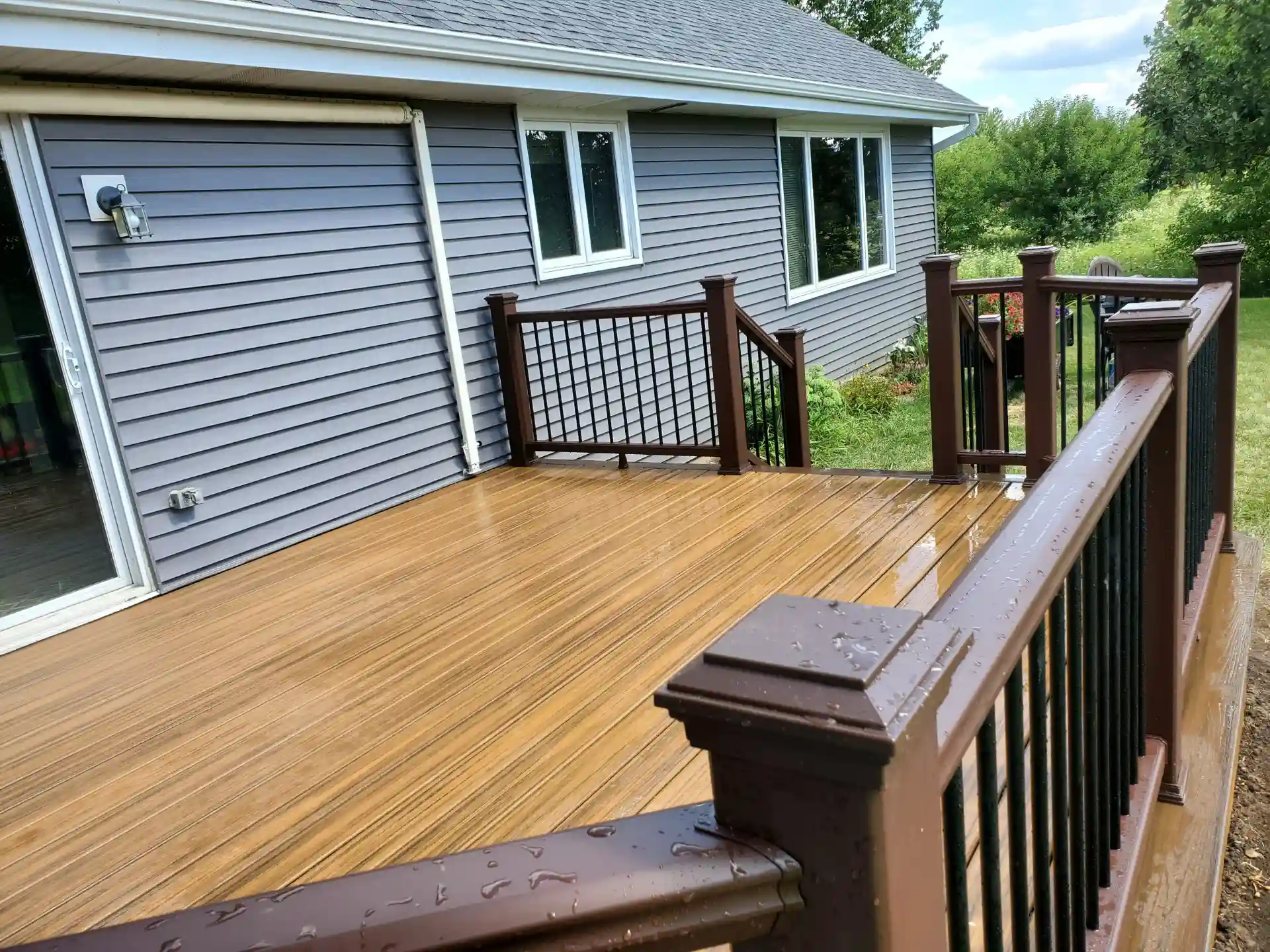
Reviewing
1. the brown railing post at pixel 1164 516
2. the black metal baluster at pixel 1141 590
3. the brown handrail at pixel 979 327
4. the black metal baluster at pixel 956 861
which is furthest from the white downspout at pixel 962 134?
the black metal baluster at pixel 956 861

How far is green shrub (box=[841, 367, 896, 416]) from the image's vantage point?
8280mm

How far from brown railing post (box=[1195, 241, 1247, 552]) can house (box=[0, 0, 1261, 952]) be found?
2cm

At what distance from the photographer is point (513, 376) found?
523 cm

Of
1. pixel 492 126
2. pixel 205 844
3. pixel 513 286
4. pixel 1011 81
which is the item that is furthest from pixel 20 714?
pixel 1011 81

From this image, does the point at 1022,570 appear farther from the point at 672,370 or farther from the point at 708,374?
the point at 672,370

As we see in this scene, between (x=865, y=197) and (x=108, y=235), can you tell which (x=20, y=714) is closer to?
(x=108, y=235)

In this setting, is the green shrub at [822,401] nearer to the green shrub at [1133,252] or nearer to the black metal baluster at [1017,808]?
the black metal baluster at [1017,808]

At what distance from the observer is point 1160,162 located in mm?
26312

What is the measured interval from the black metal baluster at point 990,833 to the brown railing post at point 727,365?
3622 mm

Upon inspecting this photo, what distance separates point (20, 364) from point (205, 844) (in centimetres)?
218

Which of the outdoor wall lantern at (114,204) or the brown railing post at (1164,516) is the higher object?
the outdoor wall lantern at (114,204)

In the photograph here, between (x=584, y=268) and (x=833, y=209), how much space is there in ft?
14.0

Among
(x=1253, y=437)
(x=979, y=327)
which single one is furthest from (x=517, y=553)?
(x=1253, y=437)

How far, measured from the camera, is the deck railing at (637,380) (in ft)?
15.3
